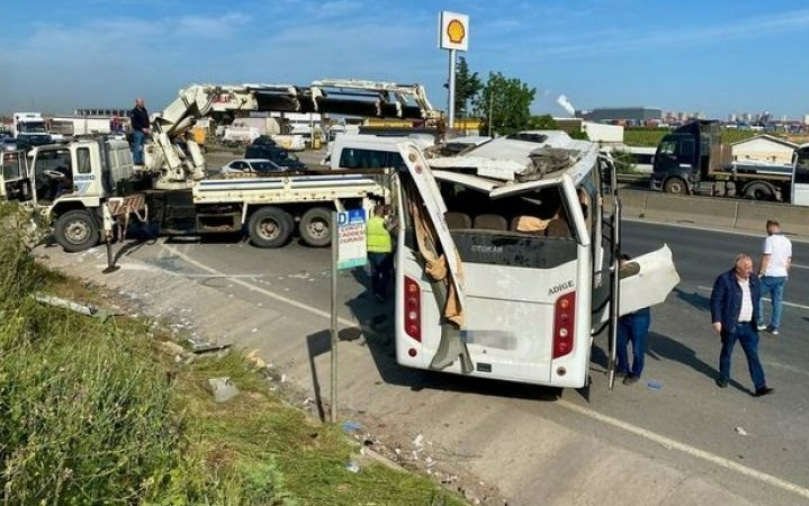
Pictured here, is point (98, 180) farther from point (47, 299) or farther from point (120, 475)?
point (120, 475)

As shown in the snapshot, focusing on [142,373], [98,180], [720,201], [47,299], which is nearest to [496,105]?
[720,201]

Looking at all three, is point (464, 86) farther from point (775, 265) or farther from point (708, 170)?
point (775, 265)

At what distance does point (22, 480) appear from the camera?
3.22 m

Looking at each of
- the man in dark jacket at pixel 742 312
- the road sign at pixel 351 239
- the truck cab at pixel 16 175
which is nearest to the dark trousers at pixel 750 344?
the man in dark jacket at pixel 742 312

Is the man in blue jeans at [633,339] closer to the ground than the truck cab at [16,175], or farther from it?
closer to the ground

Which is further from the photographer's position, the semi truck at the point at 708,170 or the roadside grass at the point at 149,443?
the semi truck at the point at 708,170

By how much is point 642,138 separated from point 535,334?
277ft

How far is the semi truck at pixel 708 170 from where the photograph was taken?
2764 centimetres

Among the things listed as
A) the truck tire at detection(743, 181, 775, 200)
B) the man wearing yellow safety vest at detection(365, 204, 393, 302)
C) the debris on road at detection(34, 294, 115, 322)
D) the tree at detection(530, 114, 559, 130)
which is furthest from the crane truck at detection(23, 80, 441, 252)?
the tree at detection(530, 114, 559, 130)

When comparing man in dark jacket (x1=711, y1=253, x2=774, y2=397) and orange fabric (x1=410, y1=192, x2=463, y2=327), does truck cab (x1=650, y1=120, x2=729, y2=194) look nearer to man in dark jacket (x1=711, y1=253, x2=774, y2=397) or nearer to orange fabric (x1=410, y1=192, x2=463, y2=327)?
man in dark jacket (x1=711, y1=253, x2=774, y2=397)

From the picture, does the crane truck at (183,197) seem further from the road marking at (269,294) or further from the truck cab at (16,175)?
Result: the road marking at (269,294)

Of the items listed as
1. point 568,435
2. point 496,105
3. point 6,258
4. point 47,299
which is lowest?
point 568,435

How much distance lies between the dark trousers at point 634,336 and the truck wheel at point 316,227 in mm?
8809

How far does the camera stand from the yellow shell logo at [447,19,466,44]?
26.3 metres
